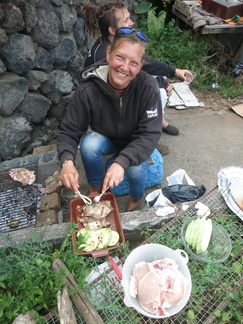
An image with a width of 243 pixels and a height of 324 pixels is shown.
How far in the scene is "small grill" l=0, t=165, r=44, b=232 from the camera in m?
2.62

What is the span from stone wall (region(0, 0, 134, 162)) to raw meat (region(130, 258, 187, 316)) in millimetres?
2686

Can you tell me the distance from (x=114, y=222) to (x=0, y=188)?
1671 millimetres

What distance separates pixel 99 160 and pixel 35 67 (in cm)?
188

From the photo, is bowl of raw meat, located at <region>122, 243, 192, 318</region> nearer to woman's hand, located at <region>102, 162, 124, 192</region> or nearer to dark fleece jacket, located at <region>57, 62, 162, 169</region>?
woman's hand, located at <region>102, 162, 124, 192</region>

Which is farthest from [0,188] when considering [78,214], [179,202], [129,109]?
[179,202]

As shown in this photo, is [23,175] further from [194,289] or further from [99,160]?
[194,289]

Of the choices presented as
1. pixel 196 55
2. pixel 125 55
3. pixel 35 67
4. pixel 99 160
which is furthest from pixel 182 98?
pixel 125 55

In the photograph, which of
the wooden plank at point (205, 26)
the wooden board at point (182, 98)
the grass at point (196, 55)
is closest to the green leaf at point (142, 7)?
the grass at point (196, 55)

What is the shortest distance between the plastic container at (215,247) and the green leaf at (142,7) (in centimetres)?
593

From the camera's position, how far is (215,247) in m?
1.89

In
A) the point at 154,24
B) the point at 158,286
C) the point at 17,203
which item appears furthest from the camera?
the point at 154,24

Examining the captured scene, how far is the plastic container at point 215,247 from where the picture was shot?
181 cm

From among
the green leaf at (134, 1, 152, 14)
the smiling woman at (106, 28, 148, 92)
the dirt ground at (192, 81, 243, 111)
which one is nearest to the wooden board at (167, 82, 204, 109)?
the dirt ground at (192, 81, 243, 111)

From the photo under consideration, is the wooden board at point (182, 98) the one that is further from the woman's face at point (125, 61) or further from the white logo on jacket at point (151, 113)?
the woman's face at point (125, 61)
